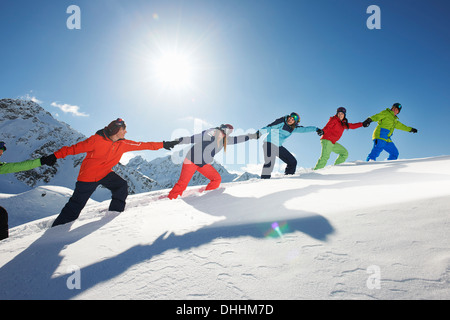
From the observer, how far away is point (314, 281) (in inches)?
44.4

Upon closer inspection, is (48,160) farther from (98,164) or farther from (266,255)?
(266,255)

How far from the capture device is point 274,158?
6070mm

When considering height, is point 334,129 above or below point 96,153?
above

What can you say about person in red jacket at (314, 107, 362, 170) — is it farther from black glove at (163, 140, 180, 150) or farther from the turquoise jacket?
black glove at (163, 140, 180, 150)

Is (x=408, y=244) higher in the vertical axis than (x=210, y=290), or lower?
higher

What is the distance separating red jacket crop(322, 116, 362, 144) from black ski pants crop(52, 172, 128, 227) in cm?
554

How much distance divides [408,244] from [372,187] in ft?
5.17

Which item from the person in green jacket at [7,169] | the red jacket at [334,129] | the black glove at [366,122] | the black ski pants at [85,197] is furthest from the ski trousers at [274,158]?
the person in green jacket at [7,169]

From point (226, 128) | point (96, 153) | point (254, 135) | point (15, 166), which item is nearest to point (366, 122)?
point (254, 135)

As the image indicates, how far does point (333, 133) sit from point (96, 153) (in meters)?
5.99

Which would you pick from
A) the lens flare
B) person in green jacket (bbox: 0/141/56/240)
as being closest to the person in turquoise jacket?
the lens flare
